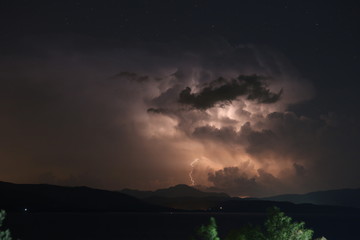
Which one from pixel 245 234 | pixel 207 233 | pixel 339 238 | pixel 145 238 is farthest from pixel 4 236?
pixel 339 238

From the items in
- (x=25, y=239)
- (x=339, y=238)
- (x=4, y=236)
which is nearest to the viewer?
(x=4, y=236)

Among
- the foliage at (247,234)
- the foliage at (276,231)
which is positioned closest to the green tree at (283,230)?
the foliage at (276,231)

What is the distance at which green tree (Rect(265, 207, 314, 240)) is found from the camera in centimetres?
2475

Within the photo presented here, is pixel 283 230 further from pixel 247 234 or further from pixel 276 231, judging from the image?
pixel 247 234

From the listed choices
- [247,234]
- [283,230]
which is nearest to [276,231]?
[283,230]

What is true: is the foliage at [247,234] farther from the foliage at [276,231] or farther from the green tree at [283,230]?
the green tree at [283,230]

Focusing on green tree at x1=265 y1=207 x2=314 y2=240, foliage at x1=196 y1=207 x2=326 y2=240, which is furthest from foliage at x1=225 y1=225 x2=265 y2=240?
green tree at x1=265 y1=207 x2=314 y2=240

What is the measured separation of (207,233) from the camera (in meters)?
24.7

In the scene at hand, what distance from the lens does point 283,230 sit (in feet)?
81.8

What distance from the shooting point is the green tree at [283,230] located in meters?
24.8

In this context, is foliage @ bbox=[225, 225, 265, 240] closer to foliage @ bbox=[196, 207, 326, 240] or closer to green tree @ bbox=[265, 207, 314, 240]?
foliage @ bbox=[196, 207, 326, 240]

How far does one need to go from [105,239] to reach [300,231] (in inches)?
5471

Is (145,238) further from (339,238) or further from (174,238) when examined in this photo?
(339,238)

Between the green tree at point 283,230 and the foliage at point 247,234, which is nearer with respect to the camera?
the green tree at point 283,230
